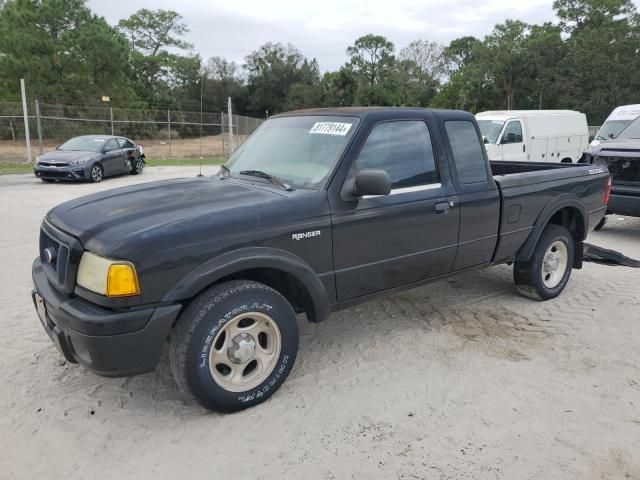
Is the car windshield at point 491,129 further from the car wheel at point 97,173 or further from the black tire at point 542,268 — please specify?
the car wheel at point 97,173

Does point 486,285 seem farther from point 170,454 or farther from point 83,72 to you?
point 83,72

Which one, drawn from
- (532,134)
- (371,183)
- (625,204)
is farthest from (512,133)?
(371,183)

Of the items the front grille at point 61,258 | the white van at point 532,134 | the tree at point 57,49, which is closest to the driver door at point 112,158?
the white van at point 532,134

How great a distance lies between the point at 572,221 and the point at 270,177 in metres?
3.55

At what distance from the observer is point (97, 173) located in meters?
15.7

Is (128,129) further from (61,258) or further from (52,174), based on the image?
(61,258)

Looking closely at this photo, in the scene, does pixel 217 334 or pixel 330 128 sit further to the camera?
pixel 330 128

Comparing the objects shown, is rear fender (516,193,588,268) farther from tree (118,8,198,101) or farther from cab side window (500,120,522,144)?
tree (118,8,198,101)

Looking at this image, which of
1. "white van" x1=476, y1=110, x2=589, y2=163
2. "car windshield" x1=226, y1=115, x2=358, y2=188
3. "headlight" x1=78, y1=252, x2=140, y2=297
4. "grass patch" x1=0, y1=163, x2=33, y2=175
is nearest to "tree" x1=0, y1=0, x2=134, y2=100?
"grass patch" x1=0, y1=163, x2=33, y2=175

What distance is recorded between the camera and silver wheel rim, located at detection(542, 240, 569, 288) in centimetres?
542

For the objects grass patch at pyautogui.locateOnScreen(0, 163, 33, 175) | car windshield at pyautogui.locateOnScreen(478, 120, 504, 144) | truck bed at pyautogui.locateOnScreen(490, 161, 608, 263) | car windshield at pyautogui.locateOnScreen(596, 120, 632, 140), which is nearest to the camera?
truck bed at pyautogui.locateOnScreen(490, 161, 608, 263)

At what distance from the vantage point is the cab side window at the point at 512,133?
13.9 m

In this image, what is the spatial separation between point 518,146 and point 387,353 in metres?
11.7

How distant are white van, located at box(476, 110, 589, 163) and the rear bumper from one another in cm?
529
